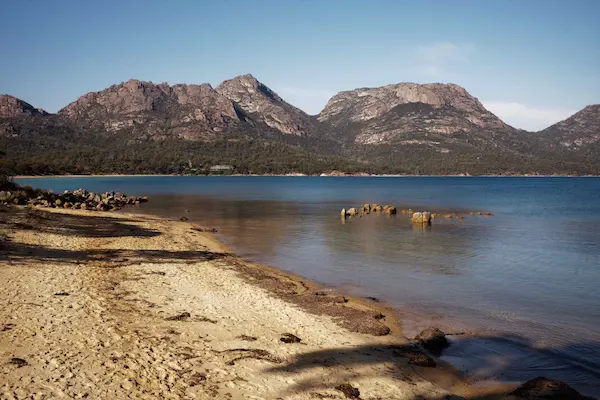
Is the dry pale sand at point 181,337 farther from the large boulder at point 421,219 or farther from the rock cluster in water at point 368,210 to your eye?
the rock cluster in water at point 368,210

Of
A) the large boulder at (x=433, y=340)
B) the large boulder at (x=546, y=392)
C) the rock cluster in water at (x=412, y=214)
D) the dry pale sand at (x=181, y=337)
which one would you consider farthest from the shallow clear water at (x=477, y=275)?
the dry pale sand at (x=181, y=337)

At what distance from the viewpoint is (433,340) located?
11.5 metres

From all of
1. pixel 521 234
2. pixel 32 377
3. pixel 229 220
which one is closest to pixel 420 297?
pixel 32 377

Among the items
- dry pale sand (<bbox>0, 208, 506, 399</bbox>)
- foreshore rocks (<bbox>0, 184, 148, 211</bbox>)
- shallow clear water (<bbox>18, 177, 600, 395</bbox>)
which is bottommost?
shallow clear water (<bbox>18, 177, 600, 395</bbox>)

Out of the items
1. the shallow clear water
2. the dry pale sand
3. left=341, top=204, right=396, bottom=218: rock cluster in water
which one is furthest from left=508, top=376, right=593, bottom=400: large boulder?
left=341, top=204, right=396, bottom=218: rock cluster in water

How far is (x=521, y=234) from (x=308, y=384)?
1298 inches

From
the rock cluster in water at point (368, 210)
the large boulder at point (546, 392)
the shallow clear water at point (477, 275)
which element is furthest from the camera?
the rock cluster in water at point (368, 210)

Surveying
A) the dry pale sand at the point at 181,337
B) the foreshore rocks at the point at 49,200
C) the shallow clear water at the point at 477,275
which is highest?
the foreshore rocks at the point at 49,200

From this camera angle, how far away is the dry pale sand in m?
8.09

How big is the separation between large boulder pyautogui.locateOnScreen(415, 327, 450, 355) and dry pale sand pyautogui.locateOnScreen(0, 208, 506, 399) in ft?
1.73

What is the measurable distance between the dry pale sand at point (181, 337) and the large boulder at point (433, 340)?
527mm

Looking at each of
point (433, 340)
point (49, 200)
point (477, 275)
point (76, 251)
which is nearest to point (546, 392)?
point (433, 340)

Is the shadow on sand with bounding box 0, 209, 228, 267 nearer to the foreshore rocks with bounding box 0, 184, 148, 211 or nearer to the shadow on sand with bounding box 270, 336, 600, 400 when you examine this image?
the foreshore rocks with bounding box 0, 184, 148, 211

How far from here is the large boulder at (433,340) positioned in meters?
11.3
